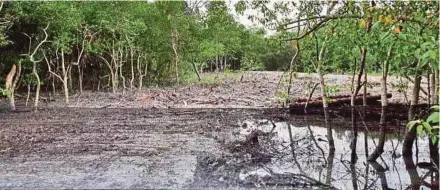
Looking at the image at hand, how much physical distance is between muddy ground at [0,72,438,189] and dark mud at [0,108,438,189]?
2 cm

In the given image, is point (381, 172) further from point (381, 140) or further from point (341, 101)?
point (341, 101)

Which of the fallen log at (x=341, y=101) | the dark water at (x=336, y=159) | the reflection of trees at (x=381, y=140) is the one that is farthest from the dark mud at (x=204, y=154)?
the fallen log at (x=341, y=101)

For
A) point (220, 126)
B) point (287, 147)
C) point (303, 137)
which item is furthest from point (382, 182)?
point (220, 126)

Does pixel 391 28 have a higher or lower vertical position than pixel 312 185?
higher

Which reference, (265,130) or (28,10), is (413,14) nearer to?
(265,130)

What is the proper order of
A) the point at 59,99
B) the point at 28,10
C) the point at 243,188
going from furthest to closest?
the point at 59,99, the point at 28,10, the point at 243,188

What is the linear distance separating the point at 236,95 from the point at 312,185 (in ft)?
47.2

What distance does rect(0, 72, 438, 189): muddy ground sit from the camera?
659 centimetres

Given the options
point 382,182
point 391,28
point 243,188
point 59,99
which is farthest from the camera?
point 59,99

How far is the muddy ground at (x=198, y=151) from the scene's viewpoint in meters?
6.59

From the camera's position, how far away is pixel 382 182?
670 centimetres

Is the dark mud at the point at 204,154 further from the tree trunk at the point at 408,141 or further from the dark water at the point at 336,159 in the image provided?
the tree trunk at the point at 408,141

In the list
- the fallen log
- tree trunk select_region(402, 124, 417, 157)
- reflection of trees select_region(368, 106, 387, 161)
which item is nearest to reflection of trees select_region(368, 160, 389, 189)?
reflection of trees select_region(368, 106, 387, 161)

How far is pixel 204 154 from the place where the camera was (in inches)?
327
